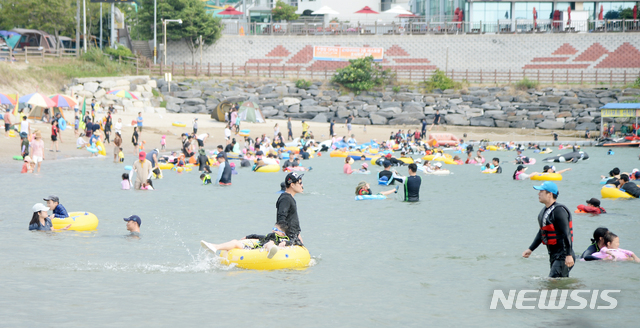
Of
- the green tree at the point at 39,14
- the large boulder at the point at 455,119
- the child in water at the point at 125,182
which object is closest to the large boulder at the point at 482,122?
the large boulder at the point at 455,119

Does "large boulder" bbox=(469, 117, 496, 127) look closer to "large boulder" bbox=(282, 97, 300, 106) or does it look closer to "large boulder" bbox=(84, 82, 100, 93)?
"large boulder" bbox=(282, 97, 300, 106)

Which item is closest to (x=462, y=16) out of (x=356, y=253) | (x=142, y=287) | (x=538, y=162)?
(x=538, y=162)

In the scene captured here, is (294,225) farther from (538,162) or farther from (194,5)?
(194,5)

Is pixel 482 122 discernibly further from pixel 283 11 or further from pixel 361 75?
pixel 283 11

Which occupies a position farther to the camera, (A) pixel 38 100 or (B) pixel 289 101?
(B) pixel 289 101

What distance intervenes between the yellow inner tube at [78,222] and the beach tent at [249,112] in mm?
26227

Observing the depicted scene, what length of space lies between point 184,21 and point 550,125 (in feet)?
92.9

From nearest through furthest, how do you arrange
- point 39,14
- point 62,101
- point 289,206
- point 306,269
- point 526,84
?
point 289,206 < point 306,269 < point 62,101 < point 526,84 < point 39,14

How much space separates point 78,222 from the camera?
12367 mm

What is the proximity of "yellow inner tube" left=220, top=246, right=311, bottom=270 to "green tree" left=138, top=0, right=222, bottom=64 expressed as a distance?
41.1 m

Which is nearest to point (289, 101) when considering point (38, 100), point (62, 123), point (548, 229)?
point (62, 123)

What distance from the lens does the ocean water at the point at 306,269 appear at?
7668mm

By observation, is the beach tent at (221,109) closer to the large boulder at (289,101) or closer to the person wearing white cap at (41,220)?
the large boulder at (289,101)

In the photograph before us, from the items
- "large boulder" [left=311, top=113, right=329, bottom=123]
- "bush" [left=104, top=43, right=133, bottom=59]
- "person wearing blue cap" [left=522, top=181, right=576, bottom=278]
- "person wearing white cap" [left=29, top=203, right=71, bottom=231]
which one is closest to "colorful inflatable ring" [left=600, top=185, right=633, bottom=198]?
"person wearing blue cap" [left=522, top=181, right=576, bottom=278]
